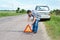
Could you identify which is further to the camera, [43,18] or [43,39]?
[43,18]

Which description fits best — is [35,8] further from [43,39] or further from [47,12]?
[43,39]

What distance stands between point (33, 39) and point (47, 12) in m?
12.3

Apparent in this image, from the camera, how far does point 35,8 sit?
23703 mm

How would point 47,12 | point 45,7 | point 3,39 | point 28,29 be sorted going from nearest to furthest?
point 3,39, point 28,29, point 47,12, point 45,7

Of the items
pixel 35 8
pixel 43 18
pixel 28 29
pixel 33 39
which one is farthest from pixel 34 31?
pixel 35 8

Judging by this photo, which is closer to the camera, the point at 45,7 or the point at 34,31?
the point at 34,31

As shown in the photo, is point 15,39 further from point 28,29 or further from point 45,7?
point 45,7

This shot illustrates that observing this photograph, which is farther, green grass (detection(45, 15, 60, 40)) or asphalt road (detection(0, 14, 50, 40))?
green grass (detection(45, 15, 60, 40))

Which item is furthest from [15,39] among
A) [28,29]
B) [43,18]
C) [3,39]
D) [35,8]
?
[35,8]

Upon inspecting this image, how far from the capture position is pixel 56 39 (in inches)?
393

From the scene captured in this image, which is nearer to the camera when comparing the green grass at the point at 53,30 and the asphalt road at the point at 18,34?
the asphalt road at the point at 18,34

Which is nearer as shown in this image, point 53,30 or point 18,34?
point 18,34

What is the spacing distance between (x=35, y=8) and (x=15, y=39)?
14.0 meters

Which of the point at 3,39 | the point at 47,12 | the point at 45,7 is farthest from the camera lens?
the point at 45,7
